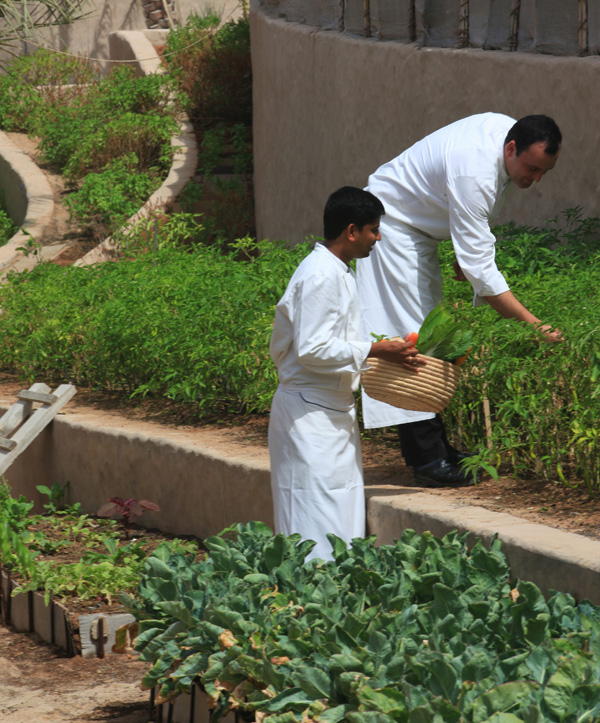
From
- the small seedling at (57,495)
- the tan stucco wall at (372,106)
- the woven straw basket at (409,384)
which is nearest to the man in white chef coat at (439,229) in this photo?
the woven straw basket at (409,384)

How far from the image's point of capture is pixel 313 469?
3977mm

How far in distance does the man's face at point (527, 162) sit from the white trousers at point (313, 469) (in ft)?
3.85

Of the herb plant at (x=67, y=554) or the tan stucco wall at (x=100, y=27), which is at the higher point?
the tan stucco wall at (x=100, y=27)

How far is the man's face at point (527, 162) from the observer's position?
4.18 m

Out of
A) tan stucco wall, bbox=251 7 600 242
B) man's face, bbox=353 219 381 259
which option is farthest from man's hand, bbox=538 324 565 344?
tan stucco wall, bbox=251 7 600 242

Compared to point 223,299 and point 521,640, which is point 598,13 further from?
point 521,640

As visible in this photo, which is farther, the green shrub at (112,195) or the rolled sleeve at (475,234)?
the green shrub at (112,195)

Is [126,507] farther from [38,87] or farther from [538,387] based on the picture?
[38,87]

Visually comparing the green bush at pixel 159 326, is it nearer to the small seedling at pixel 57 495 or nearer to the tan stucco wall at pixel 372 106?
the small seedling at pixel 57 495

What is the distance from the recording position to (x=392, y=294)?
4.59 metres

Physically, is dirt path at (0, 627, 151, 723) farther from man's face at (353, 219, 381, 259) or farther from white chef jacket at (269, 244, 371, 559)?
man's face at (353, 219, 381, 259)

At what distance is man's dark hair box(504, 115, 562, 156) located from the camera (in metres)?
4.16

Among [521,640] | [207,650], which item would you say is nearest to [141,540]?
[207,650]

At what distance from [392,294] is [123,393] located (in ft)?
9.85
